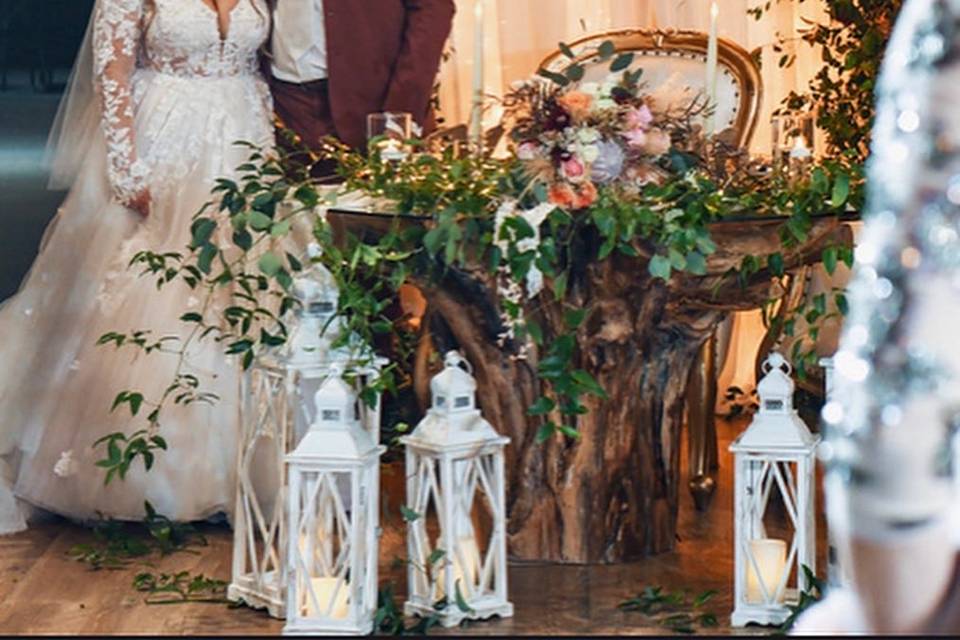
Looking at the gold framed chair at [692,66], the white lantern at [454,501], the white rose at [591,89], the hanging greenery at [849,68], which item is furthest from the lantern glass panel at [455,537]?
the hanging greenery at [849,68]

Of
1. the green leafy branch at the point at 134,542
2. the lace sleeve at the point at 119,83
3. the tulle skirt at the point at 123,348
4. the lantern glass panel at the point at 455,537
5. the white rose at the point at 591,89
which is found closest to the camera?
the lantern glass panel at the point at 455,537

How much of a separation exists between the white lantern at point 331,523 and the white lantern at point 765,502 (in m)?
0.62

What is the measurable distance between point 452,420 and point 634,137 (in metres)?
0.57

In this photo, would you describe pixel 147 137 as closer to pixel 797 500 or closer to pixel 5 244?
A: pixel 797 500

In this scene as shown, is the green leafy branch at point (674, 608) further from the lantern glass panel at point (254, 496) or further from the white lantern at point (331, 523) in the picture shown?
the lantern glass panel at point (254, 496)

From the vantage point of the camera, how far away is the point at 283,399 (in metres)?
3.22

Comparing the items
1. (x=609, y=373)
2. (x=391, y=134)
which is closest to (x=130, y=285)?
(x=391, y=134)

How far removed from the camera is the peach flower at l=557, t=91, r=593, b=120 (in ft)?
10.4

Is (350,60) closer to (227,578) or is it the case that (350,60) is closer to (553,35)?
(553,35)

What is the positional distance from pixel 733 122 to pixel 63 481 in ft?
5.64

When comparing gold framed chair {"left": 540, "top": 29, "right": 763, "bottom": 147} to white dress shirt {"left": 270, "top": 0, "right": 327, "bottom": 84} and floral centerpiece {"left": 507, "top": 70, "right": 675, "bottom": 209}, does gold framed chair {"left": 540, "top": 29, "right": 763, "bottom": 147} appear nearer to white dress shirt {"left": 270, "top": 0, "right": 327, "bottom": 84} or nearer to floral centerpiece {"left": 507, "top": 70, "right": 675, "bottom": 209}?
white dress shirt {"left": 270, "top": 0, "right": 327, "bottom": 84}

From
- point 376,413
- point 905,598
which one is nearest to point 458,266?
point 376,413

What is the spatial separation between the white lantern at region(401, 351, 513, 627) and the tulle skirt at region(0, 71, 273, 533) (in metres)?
0.87

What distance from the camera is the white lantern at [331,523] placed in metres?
3.01
